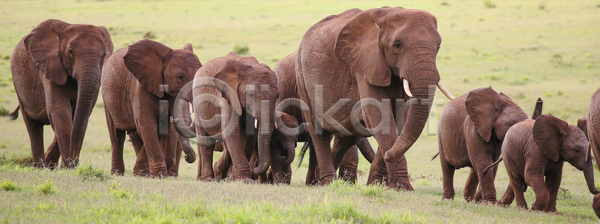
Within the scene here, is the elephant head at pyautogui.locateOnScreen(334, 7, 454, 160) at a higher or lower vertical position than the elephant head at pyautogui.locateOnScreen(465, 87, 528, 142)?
higher

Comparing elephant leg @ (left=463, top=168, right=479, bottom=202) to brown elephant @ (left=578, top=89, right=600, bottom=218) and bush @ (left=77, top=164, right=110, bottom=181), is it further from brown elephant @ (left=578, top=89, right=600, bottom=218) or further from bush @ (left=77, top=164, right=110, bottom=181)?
bush @ (left=77, top=164, right=110, bottom=181)

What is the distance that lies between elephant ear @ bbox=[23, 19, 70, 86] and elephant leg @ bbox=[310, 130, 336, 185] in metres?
3.83

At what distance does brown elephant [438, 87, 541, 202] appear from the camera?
29.9 feet

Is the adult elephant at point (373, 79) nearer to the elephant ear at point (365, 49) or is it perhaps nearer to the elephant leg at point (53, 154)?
the elephant ear at point (365, 49)

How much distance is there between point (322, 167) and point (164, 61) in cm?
268

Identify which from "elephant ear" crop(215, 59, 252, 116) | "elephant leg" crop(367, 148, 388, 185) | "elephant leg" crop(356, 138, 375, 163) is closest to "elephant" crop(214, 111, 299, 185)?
"elephant ear" crop(215, 59, 252, 116)

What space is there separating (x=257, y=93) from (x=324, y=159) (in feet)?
3.93

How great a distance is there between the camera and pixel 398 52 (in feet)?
23.4

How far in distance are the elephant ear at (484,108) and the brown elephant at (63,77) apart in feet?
16.8

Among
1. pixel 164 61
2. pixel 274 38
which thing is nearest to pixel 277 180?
pixel 164 61

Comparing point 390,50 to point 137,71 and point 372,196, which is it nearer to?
point 372,196

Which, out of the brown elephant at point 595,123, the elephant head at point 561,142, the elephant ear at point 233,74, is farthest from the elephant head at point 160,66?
the brown elephant at point 595,123

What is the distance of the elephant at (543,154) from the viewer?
841cm

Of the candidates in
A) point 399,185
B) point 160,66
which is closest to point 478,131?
point 399,185
